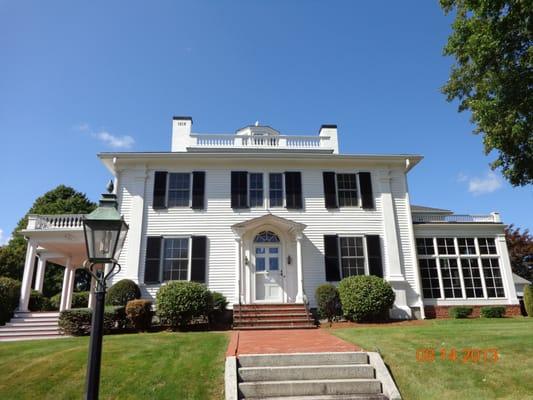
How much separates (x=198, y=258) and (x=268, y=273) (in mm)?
2768

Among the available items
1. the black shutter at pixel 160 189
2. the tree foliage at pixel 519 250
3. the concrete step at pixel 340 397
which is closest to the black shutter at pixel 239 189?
the black shutter at pixel 160 189

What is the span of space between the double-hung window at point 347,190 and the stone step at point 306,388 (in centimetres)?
973

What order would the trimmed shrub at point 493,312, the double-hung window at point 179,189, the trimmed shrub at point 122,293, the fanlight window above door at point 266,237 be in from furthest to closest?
the double-hung window at point 179,189
the fanlight window above door at point 266,237
the trimmed shrub at point 493,312
the trimmed shrub at point 122,293

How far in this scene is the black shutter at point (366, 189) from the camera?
14758 mm

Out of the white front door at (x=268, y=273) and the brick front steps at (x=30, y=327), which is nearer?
the brick front steps at (x=30, y=327)

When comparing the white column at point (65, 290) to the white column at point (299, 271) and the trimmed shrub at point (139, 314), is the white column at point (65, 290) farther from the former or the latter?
the white column at point (299, 271)

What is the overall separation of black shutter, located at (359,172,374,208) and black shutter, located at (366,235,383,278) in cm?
143

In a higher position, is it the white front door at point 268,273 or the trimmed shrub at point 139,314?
the white front door at point 268,273

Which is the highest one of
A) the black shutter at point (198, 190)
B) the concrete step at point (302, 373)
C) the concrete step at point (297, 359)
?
the black shutter at point (198, 190)

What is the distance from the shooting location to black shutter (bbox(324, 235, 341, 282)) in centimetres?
1366

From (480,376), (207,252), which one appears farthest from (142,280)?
(480,376)

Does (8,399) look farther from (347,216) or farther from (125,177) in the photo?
(347,216)

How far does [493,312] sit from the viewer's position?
13641 millimetres

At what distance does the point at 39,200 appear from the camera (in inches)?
1179
